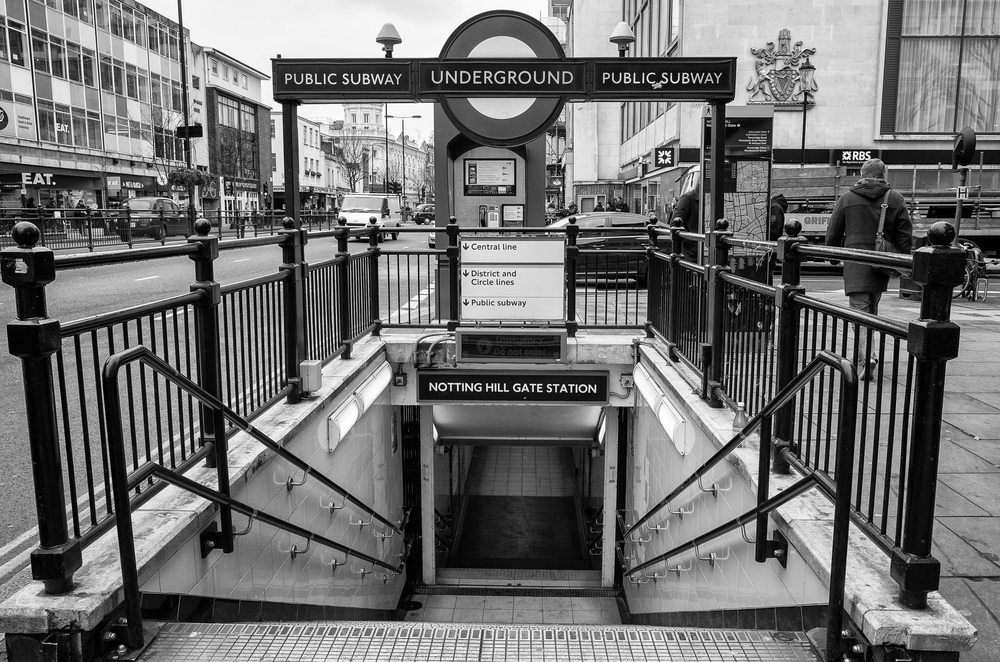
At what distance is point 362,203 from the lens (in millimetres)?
38719

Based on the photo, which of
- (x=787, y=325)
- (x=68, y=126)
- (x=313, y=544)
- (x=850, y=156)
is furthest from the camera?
(x=68, y=126)

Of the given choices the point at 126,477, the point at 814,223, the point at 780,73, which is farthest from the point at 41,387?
the point at 780,73

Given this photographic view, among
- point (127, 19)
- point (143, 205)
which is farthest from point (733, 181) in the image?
point (127, 19)

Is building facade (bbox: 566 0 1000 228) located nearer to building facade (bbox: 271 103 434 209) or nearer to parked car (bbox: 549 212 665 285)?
parked car (bbox: 549 212 665 285)

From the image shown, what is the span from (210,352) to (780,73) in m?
29.2

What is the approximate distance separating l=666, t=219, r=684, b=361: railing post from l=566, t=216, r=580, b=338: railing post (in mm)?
1108

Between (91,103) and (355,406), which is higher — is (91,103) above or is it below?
above

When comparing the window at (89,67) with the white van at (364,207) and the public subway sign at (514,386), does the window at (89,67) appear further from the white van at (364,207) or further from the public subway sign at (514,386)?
the public subway sign at (514,386)

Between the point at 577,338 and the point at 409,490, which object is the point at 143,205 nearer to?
the point at 409,490

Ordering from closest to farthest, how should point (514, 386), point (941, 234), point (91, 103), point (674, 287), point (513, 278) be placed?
point (941, 234)
point (674, 287)
point (513, 278)
point (514, 386)
point (91, 103)

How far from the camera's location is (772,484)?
A: 13.2ft

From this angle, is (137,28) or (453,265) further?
(137,28)

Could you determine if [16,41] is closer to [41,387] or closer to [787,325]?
[41,387]

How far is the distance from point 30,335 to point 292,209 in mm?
3368
